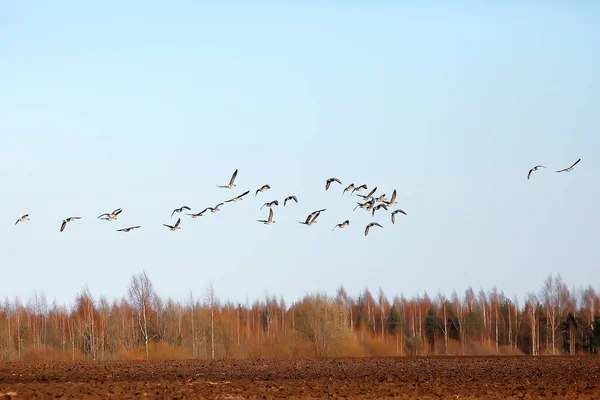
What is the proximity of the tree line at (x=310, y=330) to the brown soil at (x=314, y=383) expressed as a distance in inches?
1229

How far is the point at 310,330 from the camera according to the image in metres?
83.1

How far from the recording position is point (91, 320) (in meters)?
86.2

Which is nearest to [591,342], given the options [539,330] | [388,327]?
[539,330]

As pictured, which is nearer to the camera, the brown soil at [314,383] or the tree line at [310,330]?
the brown soil at [314,383]

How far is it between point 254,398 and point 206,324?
6359 cm

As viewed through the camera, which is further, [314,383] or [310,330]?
[310,330]

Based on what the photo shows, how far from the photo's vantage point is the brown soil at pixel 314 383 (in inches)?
1210

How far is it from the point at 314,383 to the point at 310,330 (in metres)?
47.6

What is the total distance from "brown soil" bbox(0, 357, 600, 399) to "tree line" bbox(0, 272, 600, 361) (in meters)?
31.2

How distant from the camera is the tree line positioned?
81.0 metres

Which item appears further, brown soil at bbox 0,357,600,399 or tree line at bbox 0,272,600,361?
tree line at bbox 0,272,600,361

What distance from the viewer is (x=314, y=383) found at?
35.6 meters

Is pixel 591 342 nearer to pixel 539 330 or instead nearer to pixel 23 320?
pixel 539 330

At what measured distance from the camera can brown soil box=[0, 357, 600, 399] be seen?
30.7m
